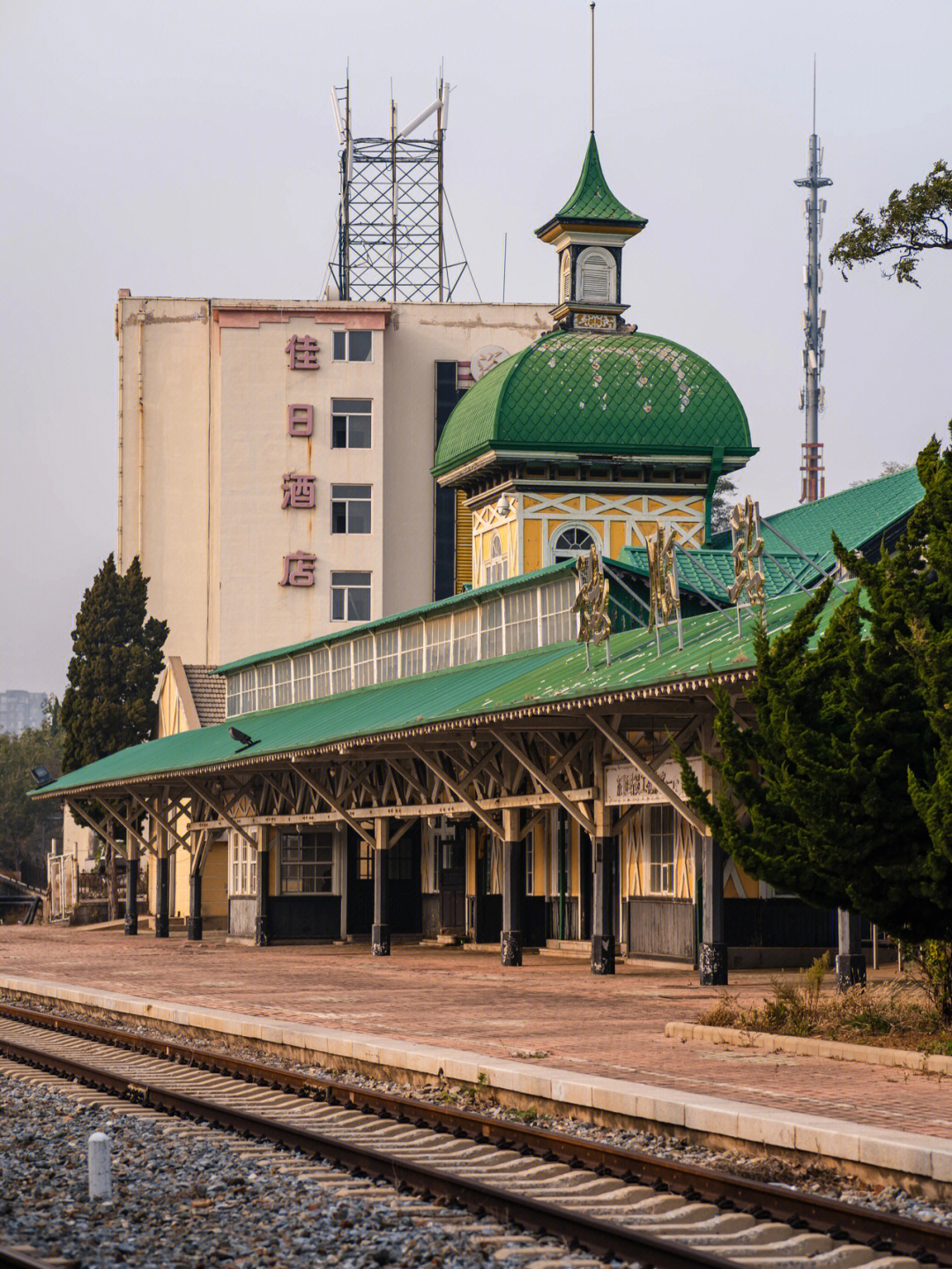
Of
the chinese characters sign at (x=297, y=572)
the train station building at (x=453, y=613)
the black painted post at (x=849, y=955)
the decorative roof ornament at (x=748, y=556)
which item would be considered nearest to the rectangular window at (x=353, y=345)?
the train station building at (x=453, y=613)

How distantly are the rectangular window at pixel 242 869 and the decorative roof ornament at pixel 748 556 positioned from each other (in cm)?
2301

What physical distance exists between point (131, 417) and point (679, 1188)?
70574mm

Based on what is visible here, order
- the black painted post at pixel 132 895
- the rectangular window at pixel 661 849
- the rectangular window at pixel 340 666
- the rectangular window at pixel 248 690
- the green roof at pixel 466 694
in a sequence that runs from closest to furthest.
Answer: the green roof at pixel 466 694
the rectangular window at pixel 661 849
the rectangular window at pixel 340 666
the black painted post at pixel 132 895
the rectangular window at pixel 248 690

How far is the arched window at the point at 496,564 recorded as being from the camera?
44.0 meters

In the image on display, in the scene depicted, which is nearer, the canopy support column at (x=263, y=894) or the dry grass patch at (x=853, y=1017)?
the dry grass patch at (x=853, y=1017)

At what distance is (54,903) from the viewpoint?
66938 millimetres

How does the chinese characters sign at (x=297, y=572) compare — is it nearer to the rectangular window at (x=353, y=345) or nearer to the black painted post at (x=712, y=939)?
the rectangular window at (x=353, y=345)

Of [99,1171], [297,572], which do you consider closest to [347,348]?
[297,572]

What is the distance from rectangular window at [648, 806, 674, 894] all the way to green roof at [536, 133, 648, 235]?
71.3 feet

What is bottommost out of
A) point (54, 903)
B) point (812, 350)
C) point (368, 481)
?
point (54, 903)

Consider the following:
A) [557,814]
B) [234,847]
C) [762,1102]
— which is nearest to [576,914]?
[557,814]

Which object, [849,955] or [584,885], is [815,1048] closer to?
[849,955]

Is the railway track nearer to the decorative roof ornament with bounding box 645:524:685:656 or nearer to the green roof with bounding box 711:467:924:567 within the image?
the decorative roof ornament with bounding box 645:524:685:656

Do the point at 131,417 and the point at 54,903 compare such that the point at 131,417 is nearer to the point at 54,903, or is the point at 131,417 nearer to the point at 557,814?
the point at 54,903
